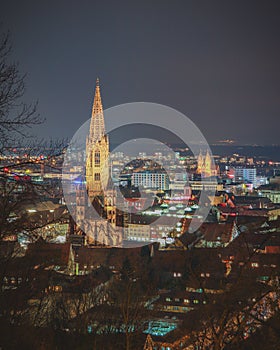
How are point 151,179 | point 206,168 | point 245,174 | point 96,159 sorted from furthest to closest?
point 245,174 < point 206,168 < point 151,179 < point 96,159

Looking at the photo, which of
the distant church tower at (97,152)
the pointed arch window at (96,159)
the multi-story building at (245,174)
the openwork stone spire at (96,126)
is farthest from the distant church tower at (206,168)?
the pointed arch window at (96,159)

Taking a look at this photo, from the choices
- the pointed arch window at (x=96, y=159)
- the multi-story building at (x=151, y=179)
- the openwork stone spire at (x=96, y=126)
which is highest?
the openwork stone spire at (x=96, y=126)

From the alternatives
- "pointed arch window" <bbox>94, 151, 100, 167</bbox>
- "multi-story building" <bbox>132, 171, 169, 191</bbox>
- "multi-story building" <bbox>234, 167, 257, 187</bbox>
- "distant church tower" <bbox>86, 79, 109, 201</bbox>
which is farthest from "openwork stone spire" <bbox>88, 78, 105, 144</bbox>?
"multi-story building" <bbox>234, 167, 257, 187</bbox>

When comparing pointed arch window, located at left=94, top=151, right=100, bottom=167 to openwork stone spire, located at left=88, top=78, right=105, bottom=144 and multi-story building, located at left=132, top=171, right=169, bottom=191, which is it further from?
multi-story building, located at left=132, top=171, right=169, bottom=191

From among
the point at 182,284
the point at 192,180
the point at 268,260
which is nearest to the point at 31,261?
the point at 268,260

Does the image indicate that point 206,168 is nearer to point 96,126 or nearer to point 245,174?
point 245,174

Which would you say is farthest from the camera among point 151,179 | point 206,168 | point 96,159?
point 206,168

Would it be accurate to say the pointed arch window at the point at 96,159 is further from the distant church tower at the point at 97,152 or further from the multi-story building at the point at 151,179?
the multi-story building at the point at 151,179

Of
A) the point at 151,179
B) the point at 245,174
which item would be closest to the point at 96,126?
the point at 151,179
